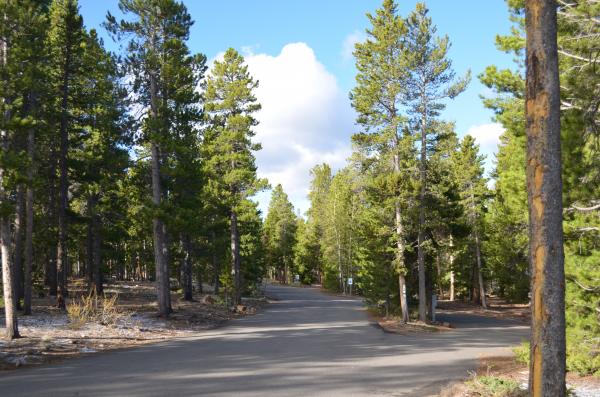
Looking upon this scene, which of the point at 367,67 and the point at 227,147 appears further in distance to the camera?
the point at 227,147

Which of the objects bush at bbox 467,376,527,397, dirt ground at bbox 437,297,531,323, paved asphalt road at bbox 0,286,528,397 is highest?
bush at bbox 467,376,527,397

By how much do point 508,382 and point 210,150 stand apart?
2669cm

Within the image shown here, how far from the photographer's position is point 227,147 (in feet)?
106

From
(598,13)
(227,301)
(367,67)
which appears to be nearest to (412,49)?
(367,67)

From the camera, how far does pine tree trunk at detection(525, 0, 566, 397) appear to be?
5574 millimetres

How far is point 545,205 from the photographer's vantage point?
571cm

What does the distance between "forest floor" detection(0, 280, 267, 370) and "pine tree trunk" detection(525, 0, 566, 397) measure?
11.7 m

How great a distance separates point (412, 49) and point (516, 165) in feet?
45.4

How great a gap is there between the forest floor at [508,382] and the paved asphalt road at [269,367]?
633 millimetres

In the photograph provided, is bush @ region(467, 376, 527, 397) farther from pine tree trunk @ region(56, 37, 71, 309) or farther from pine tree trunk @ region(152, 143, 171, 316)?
pine tree trunk @ region(56, 37, 71, 309)

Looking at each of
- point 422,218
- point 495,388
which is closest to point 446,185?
point 422,218

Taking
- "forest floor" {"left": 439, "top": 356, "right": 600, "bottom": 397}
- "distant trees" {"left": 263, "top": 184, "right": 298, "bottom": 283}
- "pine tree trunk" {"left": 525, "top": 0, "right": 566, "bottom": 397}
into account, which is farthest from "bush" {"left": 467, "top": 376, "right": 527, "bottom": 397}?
"distant trees" {"left": 263, "top": 184, "right": 298, "bottom": 283}

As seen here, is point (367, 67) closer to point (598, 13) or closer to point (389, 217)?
point (389, 217)

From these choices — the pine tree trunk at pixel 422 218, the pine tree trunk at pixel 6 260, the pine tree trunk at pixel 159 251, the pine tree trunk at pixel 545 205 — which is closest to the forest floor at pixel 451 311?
the pine tree trunk at pixel 422 218
